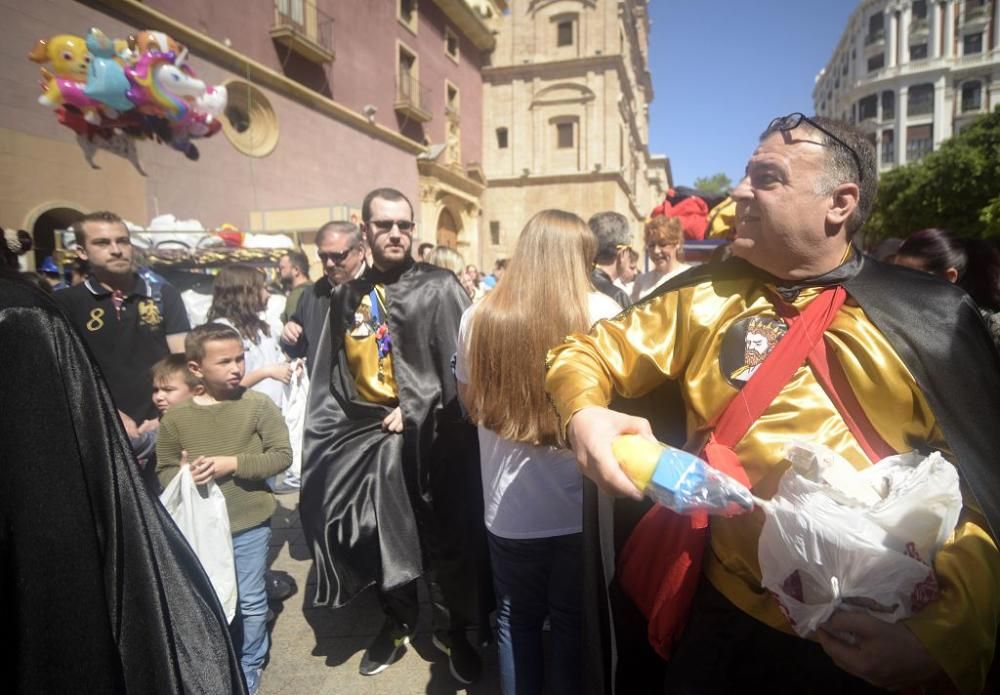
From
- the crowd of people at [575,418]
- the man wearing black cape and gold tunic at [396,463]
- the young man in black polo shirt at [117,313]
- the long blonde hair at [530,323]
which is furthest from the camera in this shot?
the young man in black polo shirt at [117,313]

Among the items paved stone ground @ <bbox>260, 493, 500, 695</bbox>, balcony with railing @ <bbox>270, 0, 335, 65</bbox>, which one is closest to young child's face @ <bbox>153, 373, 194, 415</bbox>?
paved stone ground @ <bbox>260, 493, 500, 695</bbox>

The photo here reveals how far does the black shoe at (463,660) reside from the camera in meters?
2.73

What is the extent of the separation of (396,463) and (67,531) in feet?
5.79

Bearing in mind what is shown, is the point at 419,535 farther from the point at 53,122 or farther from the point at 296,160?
the point at 296,160

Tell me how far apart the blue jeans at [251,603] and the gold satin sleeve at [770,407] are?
2.10 metres

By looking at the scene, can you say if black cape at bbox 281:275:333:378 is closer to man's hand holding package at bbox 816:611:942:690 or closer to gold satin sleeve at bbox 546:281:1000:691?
gold satin sleeve at bbox 546:281:1000:691

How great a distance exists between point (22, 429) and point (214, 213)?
11.6m

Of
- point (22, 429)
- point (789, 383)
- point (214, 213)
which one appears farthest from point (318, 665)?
point (214, 213)

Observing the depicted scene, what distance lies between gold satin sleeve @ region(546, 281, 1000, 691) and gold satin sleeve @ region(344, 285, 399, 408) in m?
1.74

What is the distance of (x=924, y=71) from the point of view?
51.1 m

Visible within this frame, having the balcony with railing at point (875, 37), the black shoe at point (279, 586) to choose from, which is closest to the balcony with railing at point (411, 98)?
the black shoe at point (279, 586)

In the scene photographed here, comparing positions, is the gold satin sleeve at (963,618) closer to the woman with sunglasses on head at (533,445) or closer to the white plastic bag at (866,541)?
the white plastic bag at (866,541)

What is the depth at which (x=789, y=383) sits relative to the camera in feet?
4.31

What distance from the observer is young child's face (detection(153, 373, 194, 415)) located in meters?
2.75
